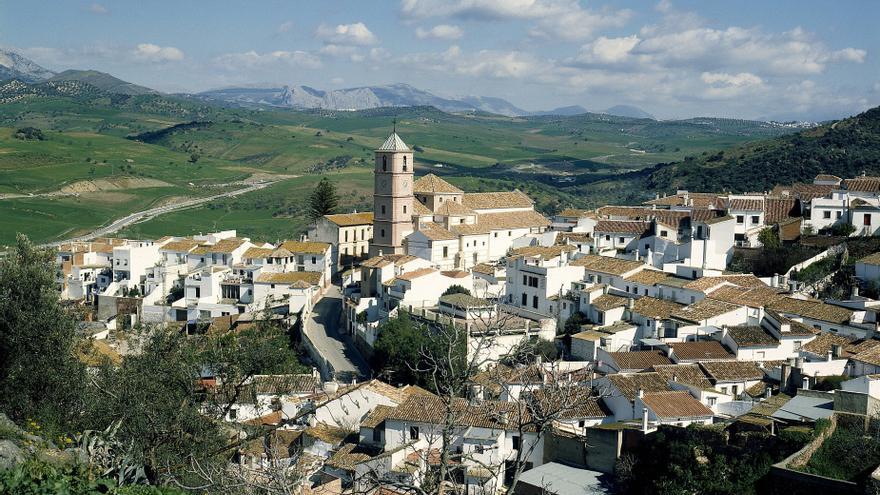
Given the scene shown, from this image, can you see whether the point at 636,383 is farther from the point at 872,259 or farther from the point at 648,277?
the point at 872,259

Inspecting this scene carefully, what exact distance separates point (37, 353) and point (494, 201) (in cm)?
3398

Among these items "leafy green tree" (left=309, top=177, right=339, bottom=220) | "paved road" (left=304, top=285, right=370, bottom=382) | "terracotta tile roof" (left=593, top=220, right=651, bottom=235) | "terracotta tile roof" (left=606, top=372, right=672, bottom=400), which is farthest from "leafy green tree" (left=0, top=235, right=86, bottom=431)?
"leafy green tree" (left=309, top=177, right=339, bottom=220)

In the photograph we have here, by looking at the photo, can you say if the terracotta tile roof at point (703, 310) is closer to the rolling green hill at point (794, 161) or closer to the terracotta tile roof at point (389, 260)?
the terracotta tile roof at point (389, 260)

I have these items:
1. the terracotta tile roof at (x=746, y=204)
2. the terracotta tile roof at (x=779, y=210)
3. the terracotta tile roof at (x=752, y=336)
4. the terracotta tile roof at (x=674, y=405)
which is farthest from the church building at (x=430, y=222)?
the terracotta tile roof at (x=674, y=405)

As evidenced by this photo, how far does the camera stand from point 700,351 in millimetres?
28703

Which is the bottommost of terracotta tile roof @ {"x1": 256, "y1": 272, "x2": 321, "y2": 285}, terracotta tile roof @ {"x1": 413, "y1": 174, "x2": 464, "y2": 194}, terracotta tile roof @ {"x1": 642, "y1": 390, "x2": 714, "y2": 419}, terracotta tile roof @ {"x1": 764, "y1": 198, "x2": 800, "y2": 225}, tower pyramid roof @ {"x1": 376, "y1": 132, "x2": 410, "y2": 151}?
terracotta tile roof @ {"x1": 642, "y1": 390, "x2": 714, "y2": 419}

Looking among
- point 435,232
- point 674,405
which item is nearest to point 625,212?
point 435,232

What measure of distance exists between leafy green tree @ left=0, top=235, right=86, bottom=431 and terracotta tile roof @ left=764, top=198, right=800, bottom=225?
1263 inches

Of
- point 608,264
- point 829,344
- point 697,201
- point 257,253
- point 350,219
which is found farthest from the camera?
point 350,219

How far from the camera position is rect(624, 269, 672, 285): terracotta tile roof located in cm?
3541

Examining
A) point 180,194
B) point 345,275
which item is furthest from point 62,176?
point 345,275

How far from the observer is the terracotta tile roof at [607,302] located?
1314 inches

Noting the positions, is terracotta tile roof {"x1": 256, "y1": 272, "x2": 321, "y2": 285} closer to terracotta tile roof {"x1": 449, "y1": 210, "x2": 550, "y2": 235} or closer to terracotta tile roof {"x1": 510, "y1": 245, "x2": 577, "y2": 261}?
terracotta tile roof {"x1": 449, "y1": 210, "x2": 550, "y2": 235}

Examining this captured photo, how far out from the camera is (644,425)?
73.3ft
